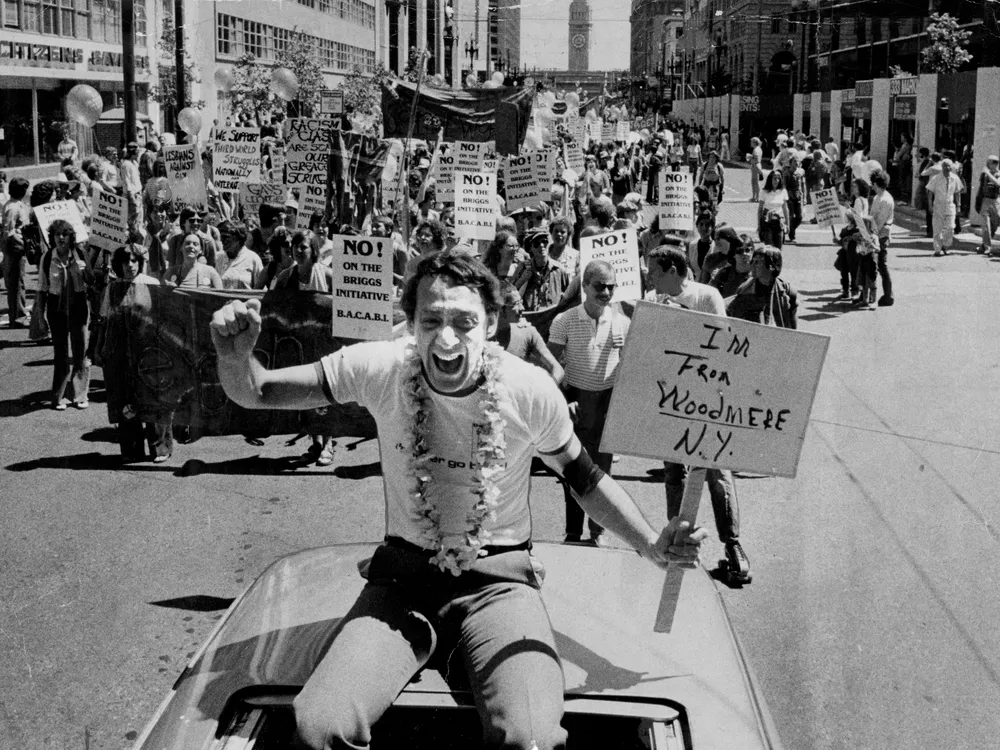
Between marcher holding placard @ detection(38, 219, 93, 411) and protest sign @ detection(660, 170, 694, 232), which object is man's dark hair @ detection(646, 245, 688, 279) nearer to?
marcher holding placard @ detection(38, 219, 93, 411)

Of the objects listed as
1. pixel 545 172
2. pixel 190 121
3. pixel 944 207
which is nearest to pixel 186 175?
pixel 545 172

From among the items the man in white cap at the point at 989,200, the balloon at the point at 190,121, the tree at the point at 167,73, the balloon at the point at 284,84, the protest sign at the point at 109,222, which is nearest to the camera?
the protest sign at the point at 109,222

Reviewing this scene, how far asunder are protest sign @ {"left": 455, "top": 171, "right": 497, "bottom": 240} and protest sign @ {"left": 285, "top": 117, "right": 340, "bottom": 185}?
5.32ft

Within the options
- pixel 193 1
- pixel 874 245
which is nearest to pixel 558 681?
pixel 874 245

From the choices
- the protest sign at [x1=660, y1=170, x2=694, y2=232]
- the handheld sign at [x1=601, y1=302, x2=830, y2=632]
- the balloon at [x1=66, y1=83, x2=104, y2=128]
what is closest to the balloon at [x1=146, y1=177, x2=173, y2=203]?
the protest sign at [x1=660, y1=170, x2=694, y2=232]

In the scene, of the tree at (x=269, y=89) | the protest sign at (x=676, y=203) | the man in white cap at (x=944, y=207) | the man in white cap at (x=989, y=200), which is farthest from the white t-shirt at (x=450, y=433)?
the tree at (x=269, y=89)

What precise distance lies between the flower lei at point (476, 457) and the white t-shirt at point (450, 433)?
2 centimetres

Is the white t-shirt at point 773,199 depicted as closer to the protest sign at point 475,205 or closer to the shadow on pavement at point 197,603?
the protest sign at point 475,205

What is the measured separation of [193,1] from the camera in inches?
1948

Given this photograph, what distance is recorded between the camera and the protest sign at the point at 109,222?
11.1 m

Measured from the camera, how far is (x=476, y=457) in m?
3.34

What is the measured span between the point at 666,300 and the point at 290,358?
2990mm

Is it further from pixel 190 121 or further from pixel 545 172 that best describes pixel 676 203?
pixel 190 121

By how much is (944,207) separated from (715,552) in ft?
54.3
